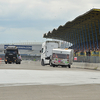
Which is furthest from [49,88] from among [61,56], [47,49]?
[47,49]

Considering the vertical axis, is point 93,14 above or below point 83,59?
above

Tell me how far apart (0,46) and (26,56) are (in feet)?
44.0

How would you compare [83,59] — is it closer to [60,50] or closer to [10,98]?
[60,50]

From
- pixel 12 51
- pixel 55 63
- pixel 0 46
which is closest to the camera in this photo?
pixel 55 63

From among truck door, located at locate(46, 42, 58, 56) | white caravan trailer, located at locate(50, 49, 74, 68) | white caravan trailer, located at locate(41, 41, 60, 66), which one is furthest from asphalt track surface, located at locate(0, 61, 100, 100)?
truck door, located at locate(46, 42, 58, 56)

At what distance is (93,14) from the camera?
51.1m

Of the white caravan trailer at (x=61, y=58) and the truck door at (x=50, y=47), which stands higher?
the truck door at (x=50, y=47)

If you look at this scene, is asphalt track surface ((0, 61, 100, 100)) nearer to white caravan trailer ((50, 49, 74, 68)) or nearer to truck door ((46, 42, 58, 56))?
white caravan trailer ((50, 49, 74, 68))

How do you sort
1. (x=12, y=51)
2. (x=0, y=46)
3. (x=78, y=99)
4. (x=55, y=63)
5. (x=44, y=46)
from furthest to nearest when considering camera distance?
(x=0, y=46), (x=12, y=51), (x=44, y=46), (x=55, y=63), (x=78, y=99)

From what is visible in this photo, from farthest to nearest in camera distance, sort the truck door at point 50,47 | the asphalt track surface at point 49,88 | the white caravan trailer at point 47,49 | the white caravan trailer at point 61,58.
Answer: the truck door at point 50,47
the white caravan trailer at point 47,49
the white caravan trailer at point 61,58
the asphalt track surface at point 49,88

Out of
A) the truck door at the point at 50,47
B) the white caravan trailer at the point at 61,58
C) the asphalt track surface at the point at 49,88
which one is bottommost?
the asphalt track surface at the point at 49,88

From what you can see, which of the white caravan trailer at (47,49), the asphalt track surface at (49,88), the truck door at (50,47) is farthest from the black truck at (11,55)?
the asphalt track surface at (49,88)

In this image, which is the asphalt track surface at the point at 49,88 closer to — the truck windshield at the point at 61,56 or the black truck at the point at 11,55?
the truck windshield at the point at 61,56

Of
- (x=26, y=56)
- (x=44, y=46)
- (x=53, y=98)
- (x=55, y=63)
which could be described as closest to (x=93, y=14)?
(x=44, y=46)
